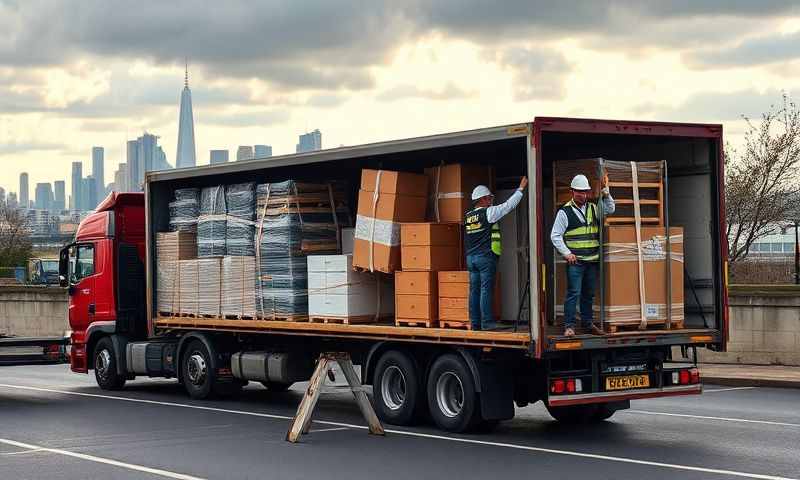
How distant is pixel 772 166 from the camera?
30891 millimetres

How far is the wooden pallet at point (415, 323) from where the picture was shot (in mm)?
13641

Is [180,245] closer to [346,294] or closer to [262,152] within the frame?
[346,294]

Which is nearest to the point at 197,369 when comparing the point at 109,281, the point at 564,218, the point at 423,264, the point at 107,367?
the point at 107,367

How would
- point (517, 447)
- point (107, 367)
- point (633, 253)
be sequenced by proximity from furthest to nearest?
point (107, 367) → point (633, 253) → point (517, 447)

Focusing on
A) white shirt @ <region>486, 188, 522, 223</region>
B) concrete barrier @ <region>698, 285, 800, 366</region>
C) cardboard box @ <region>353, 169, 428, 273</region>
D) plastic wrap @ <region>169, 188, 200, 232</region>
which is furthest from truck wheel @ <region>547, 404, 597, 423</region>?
concrete barrier @ <region>698, 285, 800, 366</region>

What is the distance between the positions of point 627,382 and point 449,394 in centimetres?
187

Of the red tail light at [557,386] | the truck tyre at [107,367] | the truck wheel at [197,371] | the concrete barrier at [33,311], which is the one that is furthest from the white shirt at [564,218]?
the concrete barrier at [33,311]

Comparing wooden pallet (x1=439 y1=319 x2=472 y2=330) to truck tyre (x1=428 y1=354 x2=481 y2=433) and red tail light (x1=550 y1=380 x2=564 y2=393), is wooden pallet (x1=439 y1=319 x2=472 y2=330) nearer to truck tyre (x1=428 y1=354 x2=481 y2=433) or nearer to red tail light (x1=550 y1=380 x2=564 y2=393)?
truck tyre (x1=428 y1=354 x2=481 y2=433)

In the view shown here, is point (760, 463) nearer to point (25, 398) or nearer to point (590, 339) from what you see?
point (590, 339)

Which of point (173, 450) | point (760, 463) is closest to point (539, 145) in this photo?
point (760, 463)

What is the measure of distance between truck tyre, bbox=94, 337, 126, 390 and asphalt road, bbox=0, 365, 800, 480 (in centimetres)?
173

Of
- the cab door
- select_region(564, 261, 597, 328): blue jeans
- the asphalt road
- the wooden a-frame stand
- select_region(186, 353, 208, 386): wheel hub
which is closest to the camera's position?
the asphalt road

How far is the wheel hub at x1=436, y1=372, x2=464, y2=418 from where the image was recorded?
13.2m

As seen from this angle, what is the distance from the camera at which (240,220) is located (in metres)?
16.8
